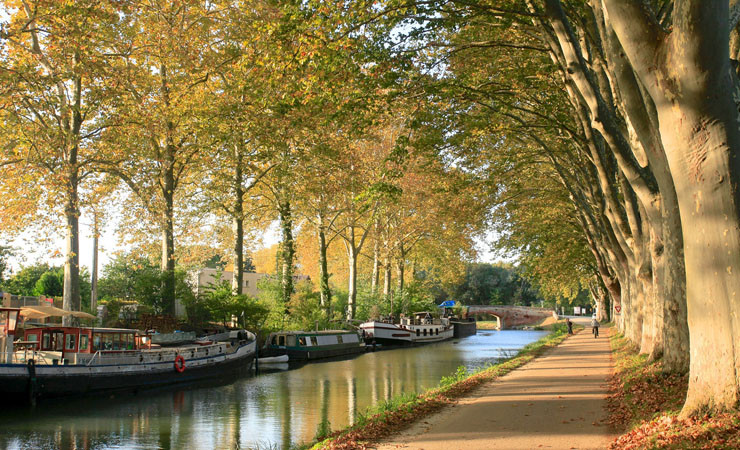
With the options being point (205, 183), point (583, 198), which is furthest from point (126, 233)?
point (583, 198)

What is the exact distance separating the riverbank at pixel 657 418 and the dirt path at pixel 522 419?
37 centimetres

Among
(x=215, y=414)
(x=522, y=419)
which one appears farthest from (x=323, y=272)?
(x=522, y=419)

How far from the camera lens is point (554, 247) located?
131ft

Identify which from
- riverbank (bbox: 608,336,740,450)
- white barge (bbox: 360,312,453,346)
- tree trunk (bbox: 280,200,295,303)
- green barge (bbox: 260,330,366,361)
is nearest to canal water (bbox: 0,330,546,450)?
riverbank (bbox: 608,336,740,450)

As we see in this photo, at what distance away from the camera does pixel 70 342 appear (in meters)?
23.8

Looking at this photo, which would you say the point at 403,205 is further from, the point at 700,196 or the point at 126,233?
the point at 700,196

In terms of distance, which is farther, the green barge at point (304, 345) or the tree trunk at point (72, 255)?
the green barge at point (304, 345)

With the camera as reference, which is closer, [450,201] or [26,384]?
[26,384]

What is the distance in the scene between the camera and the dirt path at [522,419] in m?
9.02

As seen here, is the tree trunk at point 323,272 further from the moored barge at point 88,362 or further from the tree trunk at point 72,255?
the tree trunk at point 72,255

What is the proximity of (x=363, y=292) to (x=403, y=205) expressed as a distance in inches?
500

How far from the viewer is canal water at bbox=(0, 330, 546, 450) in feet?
49.2

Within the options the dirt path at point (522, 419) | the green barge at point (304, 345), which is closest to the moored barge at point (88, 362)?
the green barge at point (304, 345)

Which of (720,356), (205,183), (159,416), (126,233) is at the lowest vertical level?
(159,416)
